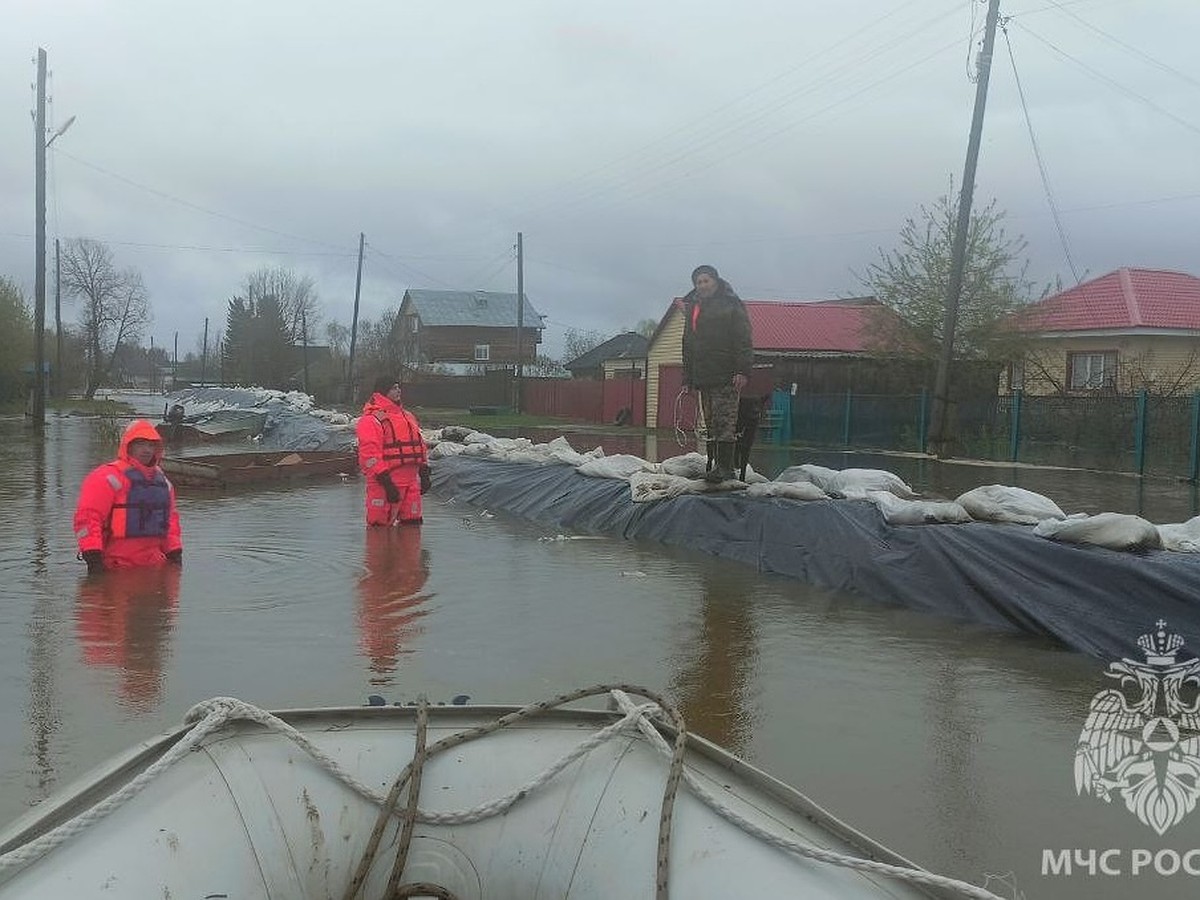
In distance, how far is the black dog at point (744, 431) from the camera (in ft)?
31.8

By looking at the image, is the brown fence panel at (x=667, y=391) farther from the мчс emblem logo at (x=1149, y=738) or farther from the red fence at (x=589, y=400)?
the мчс emblem logo at (x=1149, y=738)

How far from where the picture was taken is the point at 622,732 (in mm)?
2875

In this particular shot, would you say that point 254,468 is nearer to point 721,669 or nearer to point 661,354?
point 721,669

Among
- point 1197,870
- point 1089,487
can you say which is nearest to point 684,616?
point 1197,870

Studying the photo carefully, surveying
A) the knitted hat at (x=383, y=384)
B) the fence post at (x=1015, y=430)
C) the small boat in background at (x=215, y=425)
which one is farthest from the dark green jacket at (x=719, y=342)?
the small boat in background at (x=215, y=425)

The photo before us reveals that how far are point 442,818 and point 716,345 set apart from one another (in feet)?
21.8

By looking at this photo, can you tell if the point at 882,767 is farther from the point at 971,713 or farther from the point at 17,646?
the point at 17,646

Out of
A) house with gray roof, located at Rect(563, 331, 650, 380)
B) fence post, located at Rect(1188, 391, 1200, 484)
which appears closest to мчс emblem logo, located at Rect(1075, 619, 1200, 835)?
fence post, located at Rect(1188, 391, 1200, 484)

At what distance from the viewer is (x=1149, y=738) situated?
183 inches

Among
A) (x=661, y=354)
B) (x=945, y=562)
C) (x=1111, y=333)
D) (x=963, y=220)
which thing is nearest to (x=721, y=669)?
(x=945, y=562)

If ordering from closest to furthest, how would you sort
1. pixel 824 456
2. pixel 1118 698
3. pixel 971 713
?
pixel 971 713 → pixel 1118 698 → pixel 824 456

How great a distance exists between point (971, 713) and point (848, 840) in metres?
2.74

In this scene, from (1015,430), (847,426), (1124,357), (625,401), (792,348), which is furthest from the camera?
(625,401)

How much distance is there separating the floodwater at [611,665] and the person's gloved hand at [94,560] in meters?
0.10
